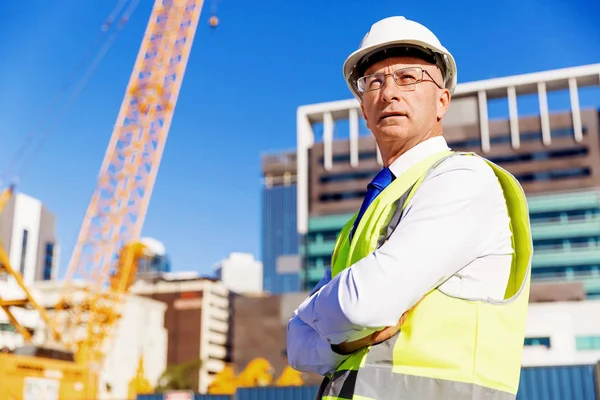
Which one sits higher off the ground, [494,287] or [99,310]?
[99,310]

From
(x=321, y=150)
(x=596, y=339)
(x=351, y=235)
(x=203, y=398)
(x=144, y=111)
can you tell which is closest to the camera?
(x=351, y=235)

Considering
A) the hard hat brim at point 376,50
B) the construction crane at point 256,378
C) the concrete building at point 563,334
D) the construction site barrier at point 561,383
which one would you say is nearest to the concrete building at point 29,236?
the construction crane at point 256,378

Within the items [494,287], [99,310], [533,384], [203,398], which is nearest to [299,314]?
[494,287]

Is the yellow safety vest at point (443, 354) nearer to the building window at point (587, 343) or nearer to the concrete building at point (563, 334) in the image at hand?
the concrete building at point (563, 334)

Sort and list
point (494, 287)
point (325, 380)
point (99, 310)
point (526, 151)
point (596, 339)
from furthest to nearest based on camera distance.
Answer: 1. point (526, 151)
2. point (596, 339)
3. point (99, 310)
4. point (325, 380)
5. point (494, 287)

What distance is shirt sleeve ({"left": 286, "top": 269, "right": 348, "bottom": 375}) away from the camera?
5.30 feet

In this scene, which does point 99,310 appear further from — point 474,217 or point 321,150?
point 474,217

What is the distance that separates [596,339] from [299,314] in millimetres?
62718

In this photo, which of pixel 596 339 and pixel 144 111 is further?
pixel 596 339

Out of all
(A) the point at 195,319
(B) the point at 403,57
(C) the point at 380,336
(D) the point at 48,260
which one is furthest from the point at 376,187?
(D) the point at 48,260

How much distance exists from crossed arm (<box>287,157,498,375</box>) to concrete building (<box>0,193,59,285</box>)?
124462 millimetres

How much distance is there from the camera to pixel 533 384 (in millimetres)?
18859

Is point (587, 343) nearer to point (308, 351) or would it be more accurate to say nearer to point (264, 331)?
point (264, 331)

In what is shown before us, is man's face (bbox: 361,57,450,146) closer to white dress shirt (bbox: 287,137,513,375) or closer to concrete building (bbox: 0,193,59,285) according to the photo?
white dress shirt (bbox: 287,137,513,375)
